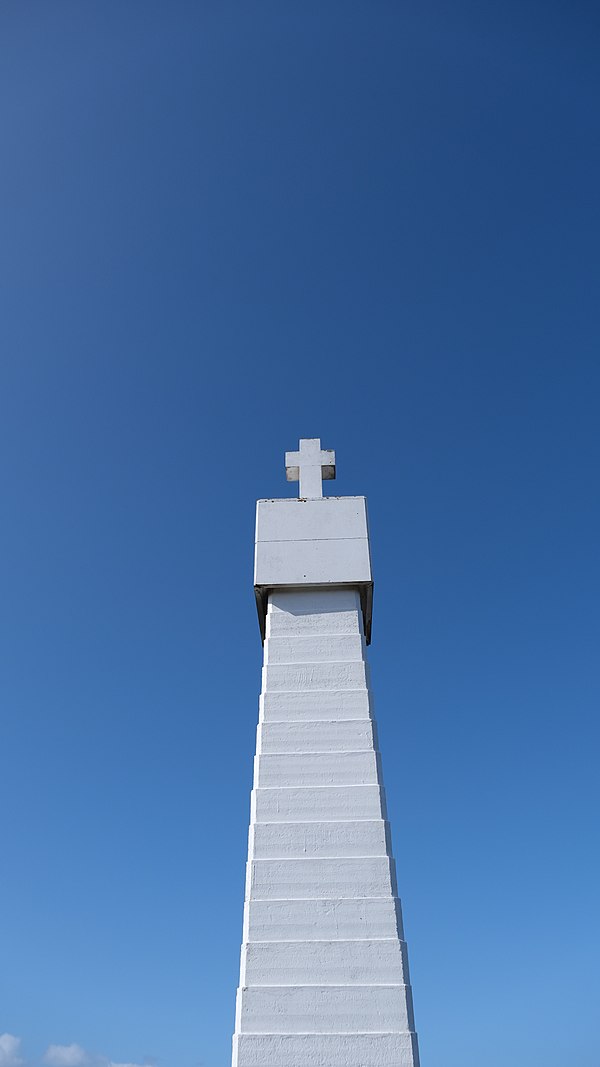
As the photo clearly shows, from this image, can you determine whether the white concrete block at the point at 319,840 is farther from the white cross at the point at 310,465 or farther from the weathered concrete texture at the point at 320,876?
the white cross at the point at 310,465

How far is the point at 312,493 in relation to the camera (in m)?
12.3

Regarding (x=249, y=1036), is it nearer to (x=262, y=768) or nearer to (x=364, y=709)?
(x=262, y=768)

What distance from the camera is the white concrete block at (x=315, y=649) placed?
10500mm

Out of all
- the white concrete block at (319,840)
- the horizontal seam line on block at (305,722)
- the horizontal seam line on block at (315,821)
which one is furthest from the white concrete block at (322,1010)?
the horizontal seam line on block at (305,722)

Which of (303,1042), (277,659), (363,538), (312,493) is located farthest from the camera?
(312,493)

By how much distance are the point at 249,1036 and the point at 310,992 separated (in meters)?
0.76

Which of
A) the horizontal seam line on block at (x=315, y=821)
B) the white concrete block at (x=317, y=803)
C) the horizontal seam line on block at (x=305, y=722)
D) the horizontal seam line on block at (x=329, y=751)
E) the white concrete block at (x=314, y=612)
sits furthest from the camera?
the white concrete block at (x=314, y=612)

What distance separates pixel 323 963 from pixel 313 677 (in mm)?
3488

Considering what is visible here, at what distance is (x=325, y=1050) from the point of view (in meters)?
7.68

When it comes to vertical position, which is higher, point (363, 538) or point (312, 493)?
point (312, 493)

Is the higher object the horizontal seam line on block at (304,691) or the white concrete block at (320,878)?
the horizontal seam line on block at (304,691)

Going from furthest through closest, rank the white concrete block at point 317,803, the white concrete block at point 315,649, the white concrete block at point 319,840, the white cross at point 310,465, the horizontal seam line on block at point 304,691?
the white cross at point 310,465 → the white concrete block at point 315,649 → the horizontal seam line on block at point 304,691 → the white concrete block at point 317,803 → the white concrete block at point 319,840

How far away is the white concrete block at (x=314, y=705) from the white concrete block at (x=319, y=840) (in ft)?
4.62

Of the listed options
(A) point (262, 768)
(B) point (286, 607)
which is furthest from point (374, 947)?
(B) point (286, 607)
